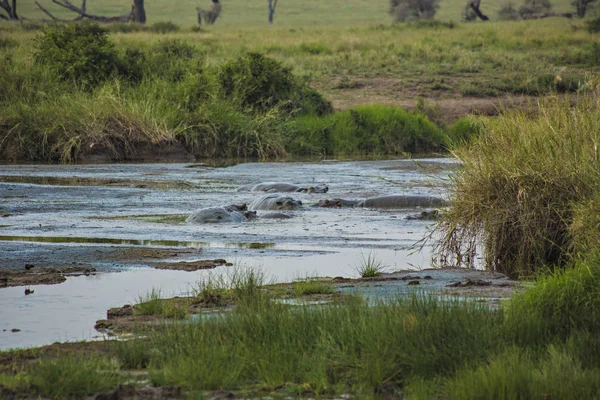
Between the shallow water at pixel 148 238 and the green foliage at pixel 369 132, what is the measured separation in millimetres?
6469

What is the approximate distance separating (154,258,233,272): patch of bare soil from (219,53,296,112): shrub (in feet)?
53.1

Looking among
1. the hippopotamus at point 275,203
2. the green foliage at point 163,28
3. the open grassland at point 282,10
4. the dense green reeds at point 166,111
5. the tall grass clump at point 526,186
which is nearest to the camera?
the tall grass clump at point 526,186

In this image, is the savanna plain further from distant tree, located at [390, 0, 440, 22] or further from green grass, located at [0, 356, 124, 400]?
distant tree, located at [390, 0, 440, 22]

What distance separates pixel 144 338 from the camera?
6.13m

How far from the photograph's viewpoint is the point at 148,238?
1152 centimetres

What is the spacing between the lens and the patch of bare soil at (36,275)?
841 cm

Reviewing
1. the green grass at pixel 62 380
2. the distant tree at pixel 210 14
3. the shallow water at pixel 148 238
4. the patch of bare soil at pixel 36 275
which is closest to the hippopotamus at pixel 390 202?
the shallow water at pixel 148 238

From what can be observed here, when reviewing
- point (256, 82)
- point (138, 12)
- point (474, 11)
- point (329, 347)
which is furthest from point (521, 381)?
point (474, 11)

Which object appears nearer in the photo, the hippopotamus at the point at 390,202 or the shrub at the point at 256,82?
the hippopotamus at the point at 390,202

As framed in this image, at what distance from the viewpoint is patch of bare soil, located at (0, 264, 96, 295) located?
331 inches

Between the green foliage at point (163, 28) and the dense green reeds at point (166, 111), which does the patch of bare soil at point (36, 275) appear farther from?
the green foliage at point (163, 28)

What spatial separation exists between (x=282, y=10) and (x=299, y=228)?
81.7 m

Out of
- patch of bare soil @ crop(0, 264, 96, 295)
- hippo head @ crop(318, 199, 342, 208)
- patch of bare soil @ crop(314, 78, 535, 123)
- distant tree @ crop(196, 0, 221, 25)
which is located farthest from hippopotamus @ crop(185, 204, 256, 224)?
distant tree @ crop(196, 0, 221, 25)

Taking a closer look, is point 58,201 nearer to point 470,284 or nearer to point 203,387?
point 470,284
